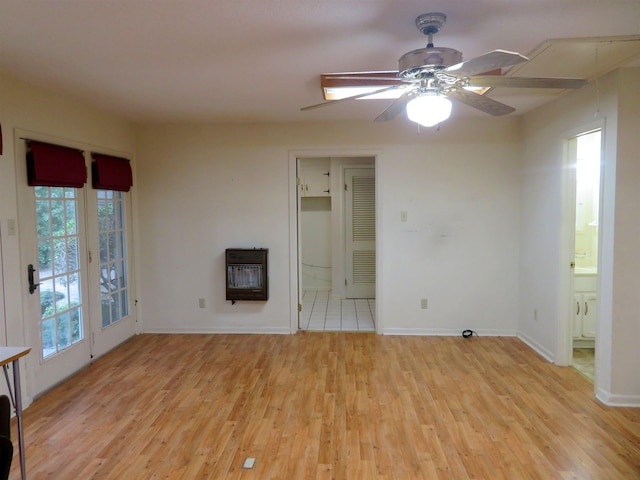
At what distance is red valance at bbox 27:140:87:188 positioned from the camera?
305 cm

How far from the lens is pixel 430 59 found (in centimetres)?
182

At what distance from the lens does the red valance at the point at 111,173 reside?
12.6 feet

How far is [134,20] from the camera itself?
6.77 ft

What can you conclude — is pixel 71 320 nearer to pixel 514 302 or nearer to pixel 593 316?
pixel 514 302

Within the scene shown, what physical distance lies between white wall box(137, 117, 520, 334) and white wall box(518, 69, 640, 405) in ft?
1.55

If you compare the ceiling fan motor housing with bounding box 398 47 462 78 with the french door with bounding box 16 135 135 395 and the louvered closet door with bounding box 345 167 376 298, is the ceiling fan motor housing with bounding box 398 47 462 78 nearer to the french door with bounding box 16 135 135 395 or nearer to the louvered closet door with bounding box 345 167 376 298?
the french door with bounding box 16 135 135 395

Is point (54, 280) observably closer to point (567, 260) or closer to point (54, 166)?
point (54, 166)

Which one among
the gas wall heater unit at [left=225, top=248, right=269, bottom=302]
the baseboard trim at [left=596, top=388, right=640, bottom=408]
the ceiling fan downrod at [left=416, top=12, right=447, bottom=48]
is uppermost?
the ceiling fan downrod at [left=416, top=12, right=447, bottom=48]

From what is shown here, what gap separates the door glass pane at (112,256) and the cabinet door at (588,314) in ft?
15.7

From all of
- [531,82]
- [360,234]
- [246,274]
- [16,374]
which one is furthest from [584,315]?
[16,374]

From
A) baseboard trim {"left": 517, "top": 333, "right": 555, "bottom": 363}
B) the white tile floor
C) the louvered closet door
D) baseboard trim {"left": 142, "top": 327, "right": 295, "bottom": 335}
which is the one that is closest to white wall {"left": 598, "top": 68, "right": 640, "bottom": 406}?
baseboard trim {"left": 517, "top": 333, "right": 555, "bottom": 363}

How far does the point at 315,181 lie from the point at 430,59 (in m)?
4.82

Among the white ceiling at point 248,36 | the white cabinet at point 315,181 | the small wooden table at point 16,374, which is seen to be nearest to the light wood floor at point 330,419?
the small wooden table at point 16,374

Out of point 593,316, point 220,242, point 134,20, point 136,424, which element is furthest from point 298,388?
point 593,316
